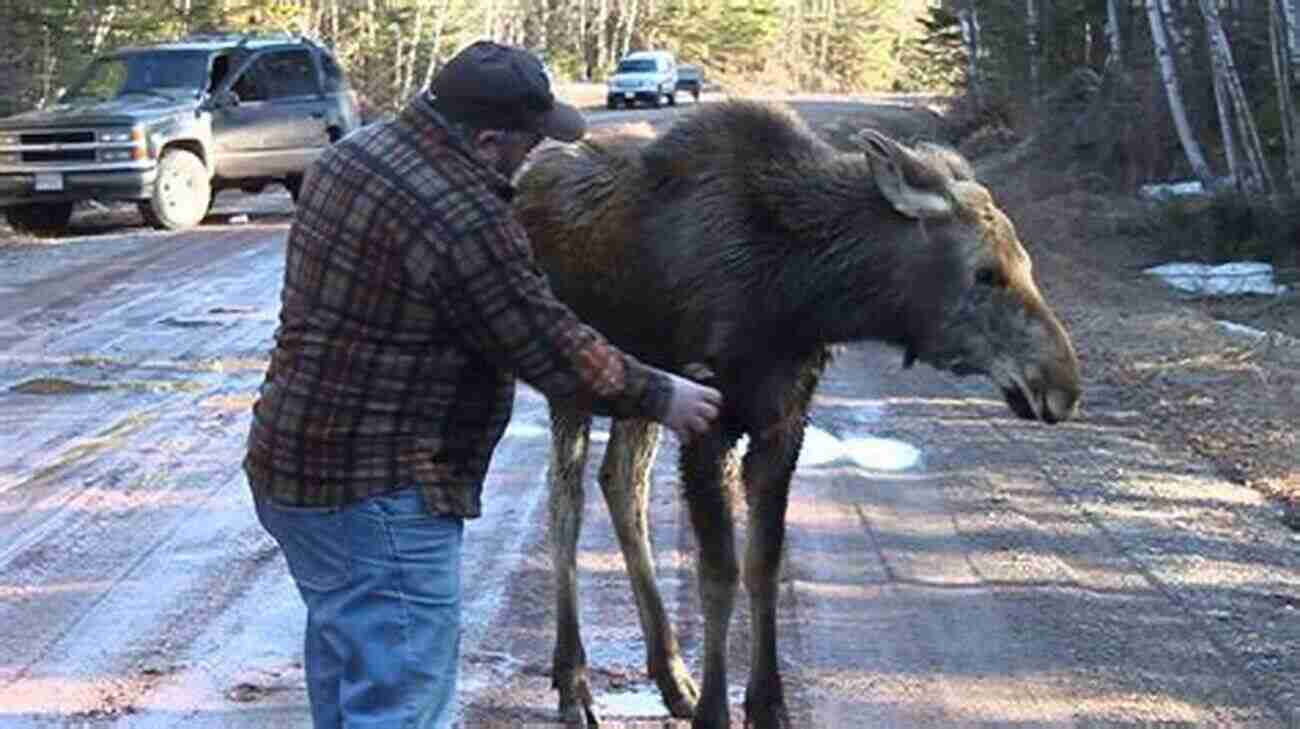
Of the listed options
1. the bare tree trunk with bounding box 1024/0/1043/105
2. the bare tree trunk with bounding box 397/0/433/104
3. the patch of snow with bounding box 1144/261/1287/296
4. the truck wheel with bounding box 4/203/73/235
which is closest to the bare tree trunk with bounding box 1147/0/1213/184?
the patch of snow with bounding box 1144/261/1287/296

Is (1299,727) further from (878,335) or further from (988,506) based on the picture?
(988,506)

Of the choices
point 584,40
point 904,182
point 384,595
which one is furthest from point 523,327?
point 584,40

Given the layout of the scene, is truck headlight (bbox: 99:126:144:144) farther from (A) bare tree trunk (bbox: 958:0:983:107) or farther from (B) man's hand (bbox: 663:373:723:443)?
(A) bare tree trunk (bbox: 958:0:983:107)

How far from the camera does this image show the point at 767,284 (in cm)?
573

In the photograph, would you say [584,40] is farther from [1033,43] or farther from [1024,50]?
[1033,43]

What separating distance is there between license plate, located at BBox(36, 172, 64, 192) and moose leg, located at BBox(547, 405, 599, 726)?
1789cm

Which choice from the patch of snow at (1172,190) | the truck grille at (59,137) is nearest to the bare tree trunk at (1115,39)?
the patch of snow at (1172,190)

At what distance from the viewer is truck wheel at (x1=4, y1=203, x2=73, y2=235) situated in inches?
969

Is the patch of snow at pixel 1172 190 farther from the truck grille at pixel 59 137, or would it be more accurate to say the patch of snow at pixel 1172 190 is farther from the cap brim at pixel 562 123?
the cap brim at pixel 562 123

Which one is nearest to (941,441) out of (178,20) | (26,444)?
(26,444)

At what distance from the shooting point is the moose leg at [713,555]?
579 centimetres

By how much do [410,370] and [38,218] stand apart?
21806mm

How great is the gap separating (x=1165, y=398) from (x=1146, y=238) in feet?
34.5

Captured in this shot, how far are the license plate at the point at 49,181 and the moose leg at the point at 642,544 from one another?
17802 mm
